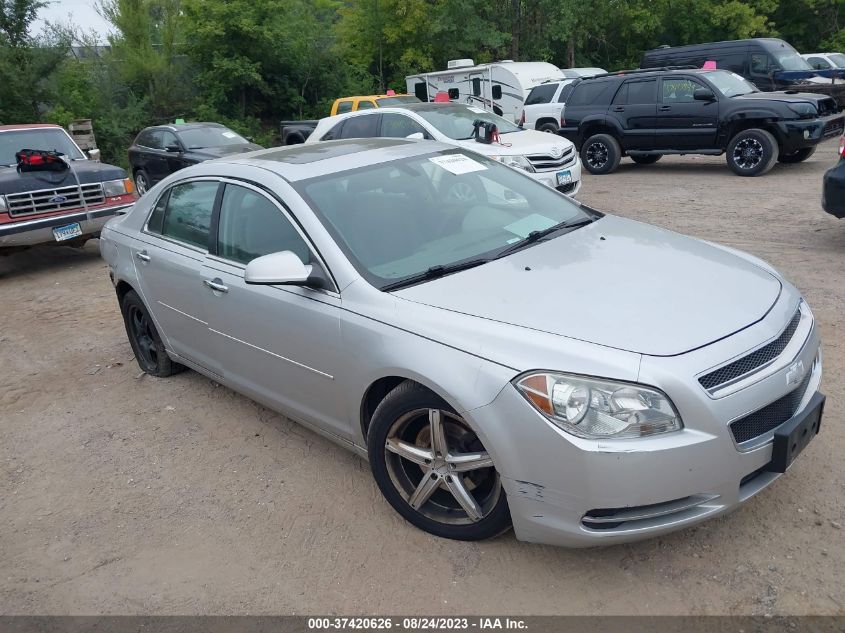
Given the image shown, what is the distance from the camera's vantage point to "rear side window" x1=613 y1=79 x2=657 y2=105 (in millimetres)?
12992

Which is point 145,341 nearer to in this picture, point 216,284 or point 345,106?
point 216,284

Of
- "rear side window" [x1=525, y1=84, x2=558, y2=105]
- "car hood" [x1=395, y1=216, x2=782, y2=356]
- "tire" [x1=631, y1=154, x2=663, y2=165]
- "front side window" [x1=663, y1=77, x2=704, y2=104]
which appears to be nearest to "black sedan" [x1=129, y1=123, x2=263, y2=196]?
"tire" [x1=631, y1=154, x2=663, y2=165]

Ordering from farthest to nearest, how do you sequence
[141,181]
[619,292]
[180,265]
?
[141,181] → [180,265] → [619,292]

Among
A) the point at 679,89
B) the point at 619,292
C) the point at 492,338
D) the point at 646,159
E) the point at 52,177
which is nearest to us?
the point at 492,338

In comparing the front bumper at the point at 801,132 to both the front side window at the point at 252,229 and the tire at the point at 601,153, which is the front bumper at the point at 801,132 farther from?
the front side window at the point at 252,229

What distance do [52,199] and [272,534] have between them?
23.6ft

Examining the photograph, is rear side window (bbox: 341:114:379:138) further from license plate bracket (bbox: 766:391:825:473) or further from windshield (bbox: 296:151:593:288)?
license plate bracket (bbox: 766:391:825:473)

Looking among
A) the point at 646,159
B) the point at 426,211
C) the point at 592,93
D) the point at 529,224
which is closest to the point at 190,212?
the point at 426,211

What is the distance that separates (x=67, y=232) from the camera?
897 centimetres

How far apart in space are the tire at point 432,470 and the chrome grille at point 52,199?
729 cm

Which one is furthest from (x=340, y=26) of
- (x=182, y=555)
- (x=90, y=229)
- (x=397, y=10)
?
(x=182, y=555)

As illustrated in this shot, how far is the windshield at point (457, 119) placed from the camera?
10711mm

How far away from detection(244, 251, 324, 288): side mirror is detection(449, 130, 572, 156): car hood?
6699mm

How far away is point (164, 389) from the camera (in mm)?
5195
